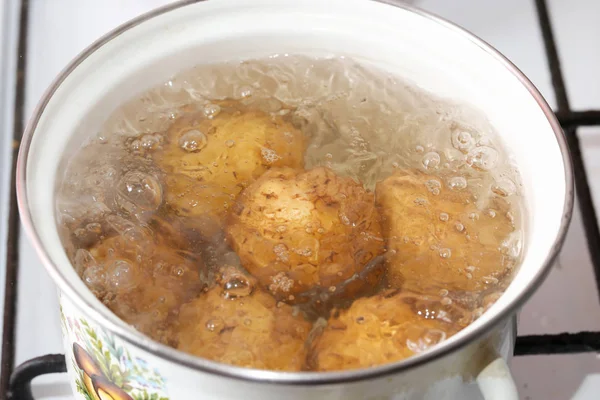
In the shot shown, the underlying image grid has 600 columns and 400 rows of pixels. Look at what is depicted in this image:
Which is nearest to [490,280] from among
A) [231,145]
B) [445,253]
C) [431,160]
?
[445,253]

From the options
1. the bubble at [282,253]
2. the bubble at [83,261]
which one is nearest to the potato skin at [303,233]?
the bubble at [282,253]

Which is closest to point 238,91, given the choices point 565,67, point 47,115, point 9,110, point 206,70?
point 206,70

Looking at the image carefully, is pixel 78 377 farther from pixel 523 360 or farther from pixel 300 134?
pixel 523 360

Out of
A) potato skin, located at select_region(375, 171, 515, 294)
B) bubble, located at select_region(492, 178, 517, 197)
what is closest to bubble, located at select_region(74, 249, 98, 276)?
potato skin, located at select_region(375, 171, 515, 294)

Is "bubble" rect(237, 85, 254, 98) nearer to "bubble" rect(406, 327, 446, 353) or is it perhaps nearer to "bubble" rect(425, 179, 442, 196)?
"bubble" rect(425, 179, 442, 196)

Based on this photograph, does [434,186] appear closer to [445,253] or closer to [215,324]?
[445,253]
